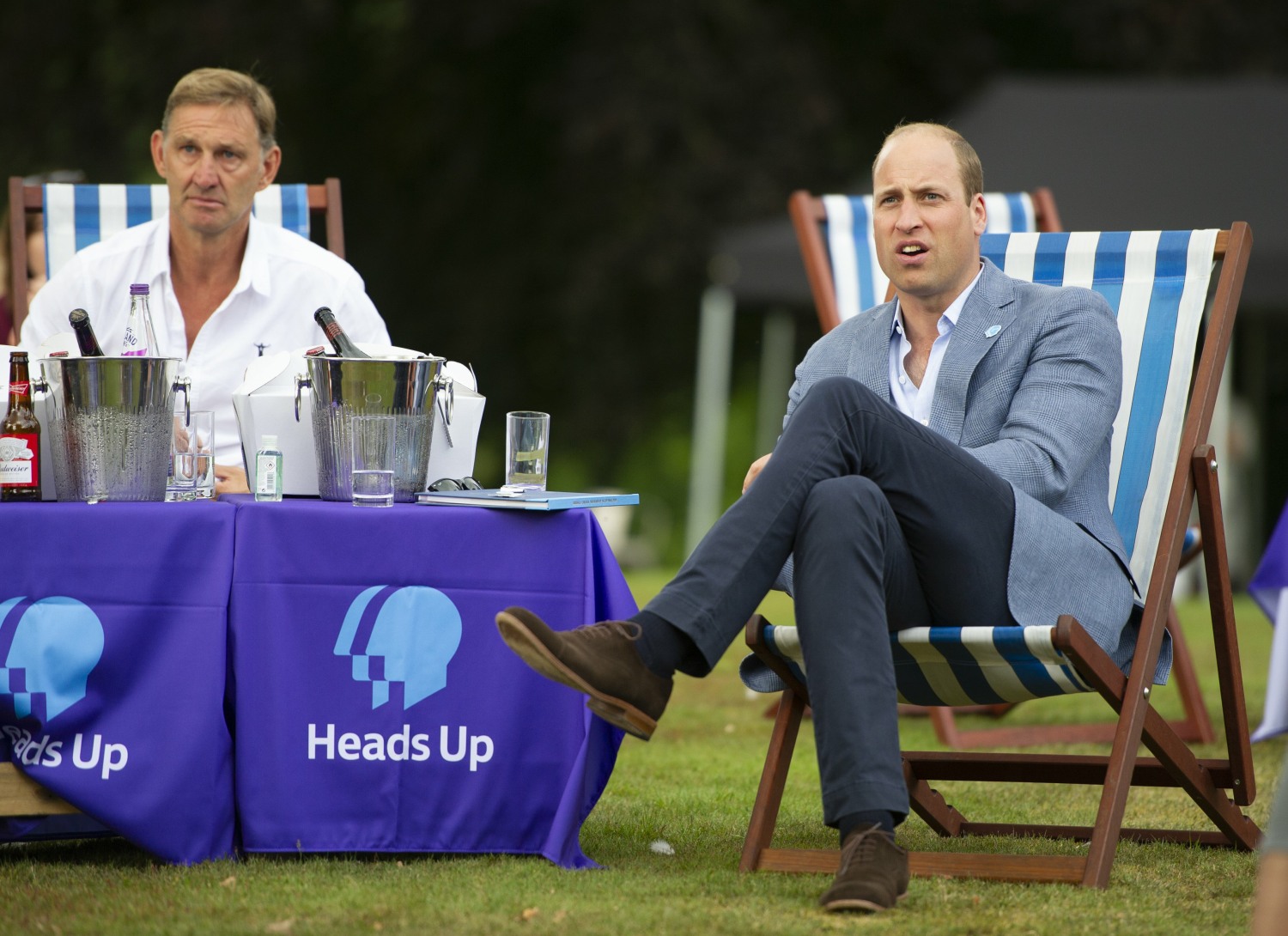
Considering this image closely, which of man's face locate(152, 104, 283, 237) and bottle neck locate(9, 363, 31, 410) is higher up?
man's face locate(152, 104, 283, 237)

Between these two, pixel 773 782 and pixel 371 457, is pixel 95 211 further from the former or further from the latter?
pixel 773 782

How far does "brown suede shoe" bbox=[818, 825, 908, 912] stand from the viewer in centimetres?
262

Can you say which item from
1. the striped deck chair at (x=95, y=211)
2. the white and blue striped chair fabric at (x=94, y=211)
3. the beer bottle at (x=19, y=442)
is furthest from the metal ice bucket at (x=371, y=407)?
the white and blue striped chair fabric at (x=94, y=211)

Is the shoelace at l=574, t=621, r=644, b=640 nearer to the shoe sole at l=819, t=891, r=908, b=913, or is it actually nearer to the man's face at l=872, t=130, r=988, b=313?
the shoe sole at l=819, t=891, r=908, b=913

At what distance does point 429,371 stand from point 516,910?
1.00m

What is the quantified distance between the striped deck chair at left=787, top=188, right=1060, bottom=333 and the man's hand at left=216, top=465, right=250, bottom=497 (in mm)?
1953

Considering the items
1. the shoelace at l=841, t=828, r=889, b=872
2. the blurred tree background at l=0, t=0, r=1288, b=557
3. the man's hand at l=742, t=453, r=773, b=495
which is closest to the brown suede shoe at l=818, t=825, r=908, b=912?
the shoelace at l=841, t=828, r=889, b=872

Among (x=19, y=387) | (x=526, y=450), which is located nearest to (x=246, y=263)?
(x=19, y=387)

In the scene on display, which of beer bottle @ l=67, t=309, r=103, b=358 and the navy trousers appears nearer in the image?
the navy trousers

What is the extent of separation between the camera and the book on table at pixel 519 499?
2.99 metres

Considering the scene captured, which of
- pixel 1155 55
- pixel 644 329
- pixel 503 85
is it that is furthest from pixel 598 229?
pixel 1155 55

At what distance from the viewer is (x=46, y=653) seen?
2939mm

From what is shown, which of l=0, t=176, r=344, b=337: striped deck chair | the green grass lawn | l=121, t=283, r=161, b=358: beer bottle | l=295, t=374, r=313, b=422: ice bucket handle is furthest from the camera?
l=0, t=176, r=344, b=337: striped deck chair

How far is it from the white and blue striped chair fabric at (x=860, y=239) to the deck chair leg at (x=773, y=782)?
1.95 meters
